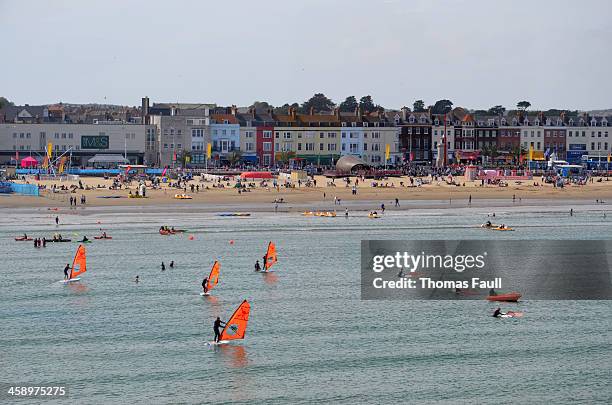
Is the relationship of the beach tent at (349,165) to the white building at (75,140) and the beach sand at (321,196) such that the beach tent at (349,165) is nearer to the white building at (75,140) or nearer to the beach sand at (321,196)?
the beach sand at (321,196)

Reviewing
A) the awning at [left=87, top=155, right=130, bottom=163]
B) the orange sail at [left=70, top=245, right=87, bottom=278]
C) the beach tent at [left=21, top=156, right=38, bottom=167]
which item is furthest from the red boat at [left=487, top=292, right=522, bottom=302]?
the awning at [left=87, top=155, right=130, bottom=163]

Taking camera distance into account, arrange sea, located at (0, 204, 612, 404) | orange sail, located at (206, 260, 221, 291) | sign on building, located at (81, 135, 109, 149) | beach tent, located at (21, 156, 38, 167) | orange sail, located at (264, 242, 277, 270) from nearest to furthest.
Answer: sea, located at (0, 204, 612, 404)
orange sail, located at (206, 260, 221, 291)
orange sail, located at (264, 242, 277, 270)
beach tent, located at (21, 156, 38, 167)
sign on building, located at (81, 135, 109, 149)

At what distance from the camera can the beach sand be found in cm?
13275

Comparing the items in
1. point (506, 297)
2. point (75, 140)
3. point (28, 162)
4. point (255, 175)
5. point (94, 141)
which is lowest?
point (506, 297)

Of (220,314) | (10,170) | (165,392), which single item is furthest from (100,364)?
(10,170)

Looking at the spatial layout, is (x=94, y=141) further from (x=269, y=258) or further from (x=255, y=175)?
(x=269, y=258)

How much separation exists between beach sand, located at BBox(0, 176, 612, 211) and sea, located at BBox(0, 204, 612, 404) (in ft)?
124

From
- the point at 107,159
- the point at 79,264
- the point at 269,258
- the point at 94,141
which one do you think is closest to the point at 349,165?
the point at 107,159

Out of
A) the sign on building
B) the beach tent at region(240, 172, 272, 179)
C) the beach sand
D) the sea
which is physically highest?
the sign on building

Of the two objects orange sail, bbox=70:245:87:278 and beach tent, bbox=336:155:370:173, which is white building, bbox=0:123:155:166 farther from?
orange sail, bbox=70:245:87:278

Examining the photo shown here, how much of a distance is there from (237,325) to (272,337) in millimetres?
2235

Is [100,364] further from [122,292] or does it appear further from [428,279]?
[428,279]

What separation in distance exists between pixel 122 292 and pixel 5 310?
29.3 feet

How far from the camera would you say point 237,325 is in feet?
195
